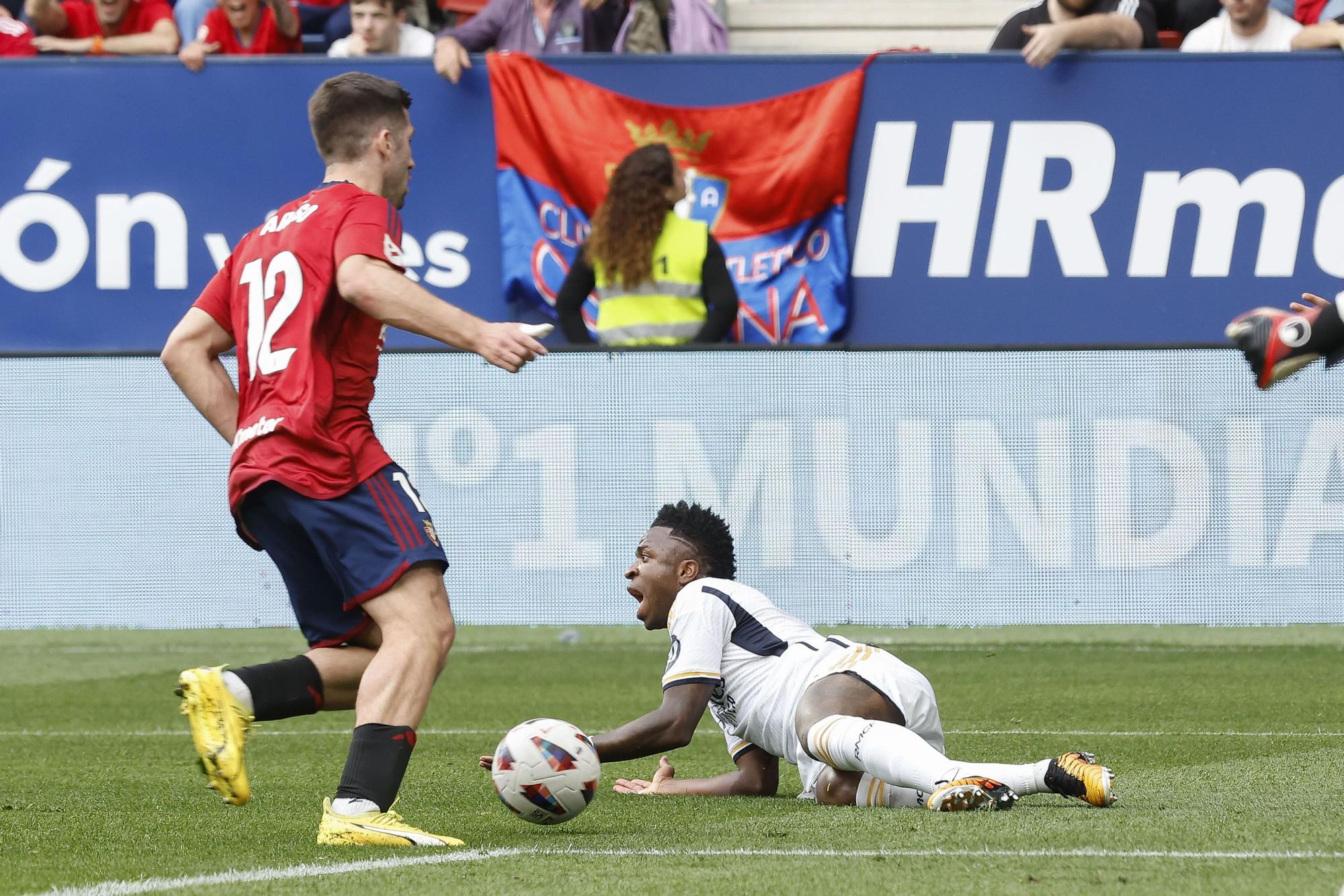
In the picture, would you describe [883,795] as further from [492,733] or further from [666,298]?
[666,298]

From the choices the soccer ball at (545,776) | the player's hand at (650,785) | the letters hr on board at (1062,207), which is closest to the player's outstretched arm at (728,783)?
the player's hand at (650,785)

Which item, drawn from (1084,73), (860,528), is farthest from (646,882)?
(1084,73)

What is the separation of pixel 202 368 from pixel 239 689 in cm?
86

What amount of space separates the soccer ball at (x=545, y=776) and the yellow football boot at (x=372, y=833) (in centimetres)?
35

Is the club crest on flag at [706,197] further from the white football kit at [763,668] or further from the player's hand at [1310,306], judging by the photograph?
the player's hand at [1310,306]

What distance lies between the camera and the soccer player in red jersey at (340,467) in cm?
420

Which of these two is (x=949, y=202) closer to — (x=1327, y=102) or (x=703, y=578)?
(x=1327, y=102)

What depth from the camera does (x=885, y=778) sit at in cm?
462

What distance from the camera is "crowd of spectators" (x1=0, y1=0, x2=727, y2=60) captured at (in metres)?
11.1

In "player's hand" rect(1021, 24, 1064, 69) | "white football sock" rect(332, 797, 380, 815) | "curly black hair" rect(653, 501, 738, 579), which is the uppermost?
"player's hand" rect(1021, 24, 1064, 69)

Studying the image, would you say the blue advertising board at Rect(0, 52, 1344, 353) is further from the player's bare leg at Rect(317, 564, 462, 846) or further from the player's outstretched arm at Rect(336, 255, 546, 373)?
the player's bare leg at Rect(317, 564, 462, 846)

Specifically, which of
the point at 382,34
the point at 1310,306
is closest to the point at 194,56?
the point at 382,34

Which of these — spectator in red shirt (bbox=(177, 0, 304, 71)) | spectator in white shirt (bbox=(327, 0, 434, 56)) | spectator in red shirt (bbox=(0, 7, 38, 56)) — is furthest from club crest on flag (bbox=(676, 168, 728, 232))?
spectator in red shirt (bbox=(0, 7, 38, 56))

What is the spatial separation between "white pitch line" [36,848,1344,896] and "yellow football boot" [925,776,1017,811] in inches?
20.7
